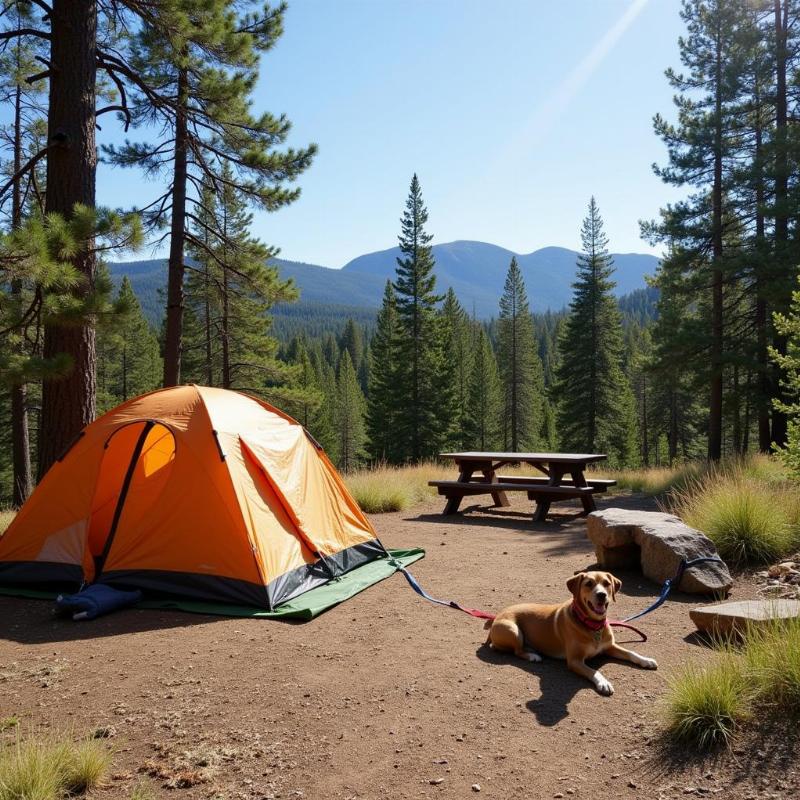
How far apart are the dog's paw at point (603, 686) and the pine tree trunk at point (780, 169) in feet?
46.8

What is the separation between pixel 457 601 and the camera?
6.17 meters

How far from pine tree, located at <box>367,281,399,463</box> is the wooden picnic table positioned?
20.7m

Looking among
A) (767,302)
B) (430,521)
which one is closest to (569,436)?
(767,302)

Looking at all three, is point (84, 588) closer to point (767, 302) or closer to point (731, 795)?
point (731, 795)

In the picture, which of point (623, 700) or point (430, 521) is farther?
point (430, 521)

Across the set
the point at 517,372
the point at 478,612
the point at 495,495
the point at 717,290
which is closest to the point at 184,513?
the point at 478,612

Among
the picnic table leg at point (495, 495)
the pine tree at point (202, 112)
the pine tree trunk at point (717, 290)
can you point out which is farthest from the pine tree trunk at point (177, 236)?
the pine tree trunk at point (717, 290)

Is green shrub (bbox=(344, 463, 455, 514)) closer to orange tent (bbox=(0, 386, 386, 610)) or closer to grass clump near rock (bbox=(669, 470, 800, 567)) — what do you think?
orange tent (bbox=(0, 386, 386, 610))

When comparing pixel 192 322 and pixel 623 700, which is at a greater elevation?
pixel 192 322

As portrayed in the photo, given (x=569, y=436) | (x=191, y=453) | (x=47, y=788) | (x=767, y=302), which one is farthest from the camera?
(x=569, y=436)

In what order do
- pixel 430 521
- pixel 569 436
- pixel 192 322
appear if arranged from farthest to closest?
pixel 569 436 → pixel 192 322 → pixel 430 521

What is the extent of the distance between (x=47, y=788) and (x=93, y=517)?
4.55 metres

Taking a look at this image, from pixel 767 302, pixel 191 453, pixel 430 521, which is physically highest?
pixel 767 302

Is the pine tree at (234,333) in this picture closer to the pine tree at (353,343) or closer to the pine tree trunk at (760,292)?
the pine tree trunk at (760,292)
